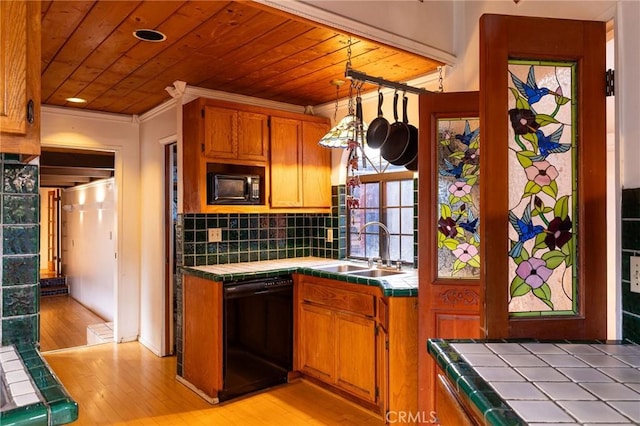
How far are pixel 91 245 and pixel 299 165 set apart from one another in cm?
445

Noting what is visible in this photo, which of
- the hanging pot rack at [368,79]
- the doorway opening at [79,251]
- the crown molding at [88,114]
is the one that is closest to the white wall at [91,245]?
the doorway opening at [79,251]

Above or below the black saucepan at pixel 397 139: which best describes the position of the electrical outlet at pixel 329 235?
below

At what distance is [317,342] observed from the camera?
3.29m

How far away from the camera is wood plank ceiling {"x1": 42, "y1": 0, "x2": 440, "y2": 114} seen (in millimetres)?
2205

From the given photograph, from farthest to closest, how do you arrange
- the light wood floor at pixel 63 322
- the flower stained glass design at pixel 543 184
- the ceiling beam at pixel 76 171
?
1. the ceiling beam at pixel 76 171
2. the light wood floor at pixel 63 322
3. the flower stained glass design at pixel 543 184

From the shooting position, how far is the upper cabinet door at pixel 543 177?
160 cm

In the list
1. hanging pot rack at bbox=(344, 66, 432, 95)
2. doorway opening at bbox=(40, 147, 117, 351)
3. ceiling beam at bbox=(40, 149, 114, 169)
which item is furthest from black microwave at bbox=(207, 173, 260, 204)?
ceiling beam at bbox=(40, 149, 114, 169)

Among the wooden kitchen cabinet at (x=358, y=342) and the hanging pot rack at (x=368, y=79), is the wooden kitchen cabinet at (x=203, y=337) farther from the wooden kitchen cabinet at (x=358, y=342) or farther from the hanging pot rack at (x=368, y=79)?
the hanging pot rack at (x=368, y=79)

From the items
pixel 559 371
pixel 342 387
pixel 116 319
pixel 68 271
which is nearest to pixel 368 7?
pixel 559 371

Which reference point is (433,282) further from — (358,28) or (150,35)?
(150,35)

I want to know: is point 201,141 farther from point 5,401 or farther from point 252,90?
point 5,401

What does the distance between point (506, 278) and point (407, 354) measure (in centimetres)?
123

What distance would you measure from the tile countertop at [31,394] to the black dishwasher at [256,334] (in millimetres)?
1770

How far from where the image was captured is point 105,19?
227 centimetres
